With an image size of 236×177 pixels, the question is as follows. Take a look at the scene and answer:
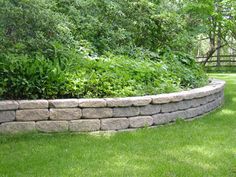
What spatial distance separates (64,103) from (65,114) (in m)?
0.12

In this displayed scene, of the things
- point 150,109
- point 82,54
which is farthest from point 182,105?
point 82,54

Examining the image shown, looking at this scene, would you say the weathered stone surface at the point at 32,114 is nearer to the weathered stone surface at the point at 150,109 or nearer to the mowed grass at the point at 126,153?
the mowed grass at the point at 126,153

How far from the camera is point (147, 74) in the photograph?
4957 millimetres

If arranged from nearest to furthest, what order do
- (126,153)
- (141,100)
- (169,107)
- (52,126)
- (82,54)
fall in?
(126,153), (52,126), (141,100), (169,107), (82,54)

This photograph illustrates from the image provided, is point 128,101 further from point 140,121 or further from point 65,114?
point 65,114

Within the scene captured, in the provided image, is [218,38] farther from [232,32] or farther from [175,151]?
[175,151]

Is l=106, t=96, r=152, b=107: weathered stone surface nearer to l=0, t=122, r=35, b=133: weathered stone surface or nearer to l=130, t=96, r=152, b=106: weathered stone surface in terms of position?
l=130, t=96, r=152, b=106: weathered stone surface

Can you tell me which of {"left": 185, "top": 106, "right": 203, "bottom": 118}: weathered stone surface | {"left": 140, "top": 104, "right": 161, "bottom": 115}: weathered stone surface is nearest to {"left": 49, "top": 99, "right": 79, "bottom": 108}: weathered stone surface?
{"left": 140, "top": 104, "right": 161, "bottom": 115}: weathered stone surface

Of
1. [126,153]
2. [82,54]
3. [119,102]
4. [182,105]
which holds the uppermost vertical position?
[82,54]

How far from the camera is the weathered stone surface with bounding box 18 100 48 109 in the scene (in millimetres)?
3797

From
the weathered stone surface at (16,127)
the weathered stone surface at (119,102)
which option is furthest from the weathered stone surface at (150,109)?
the weathered stone surface at (16,127)

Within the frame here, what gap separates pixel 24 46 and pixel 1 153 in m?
1.69

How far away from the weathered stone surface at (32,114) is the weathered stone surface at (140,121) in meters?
0.97

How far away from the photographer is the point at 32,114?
383 centimetres
